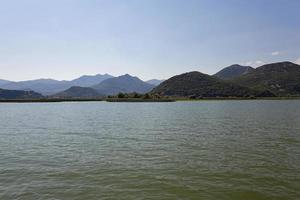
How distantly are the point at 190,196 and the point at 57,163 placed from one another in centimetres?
1308

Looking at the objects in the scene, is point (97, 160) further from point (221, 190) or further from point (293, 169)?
point (293, 169)

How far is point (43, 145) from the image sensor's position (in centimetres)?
3544

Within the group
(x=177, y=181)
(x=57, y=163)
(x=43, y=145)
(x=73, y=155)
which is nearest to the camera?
(x=177, y=181)

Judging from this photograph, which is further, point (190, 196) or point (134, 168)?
point (134, 168)

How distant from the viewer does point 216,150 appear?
31.1m

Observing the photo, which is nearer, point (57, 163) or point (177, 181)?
point (177, 181)

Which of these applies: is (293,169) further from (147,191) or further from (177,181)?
(147,191)

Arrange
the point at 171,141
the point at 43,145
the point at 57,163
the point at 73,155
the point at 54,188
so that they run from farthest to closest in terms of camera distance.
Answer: the point at 171,141 → the point at 43,145 → the point at 73,155 → the point at 57,163 → the point at 54,188

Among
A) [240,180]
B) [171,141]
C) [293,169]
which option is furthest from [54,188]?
[171,141]

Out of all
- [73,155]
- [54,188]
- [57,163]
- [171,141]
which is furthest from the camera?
[171,141]

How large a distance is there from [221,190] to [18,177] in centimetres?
1380

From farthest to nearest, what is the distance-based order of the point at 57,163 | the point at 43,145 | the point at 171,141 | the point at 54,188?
the point at 171,141
the point at 43,145
the point at 57,163
the point at 54,188

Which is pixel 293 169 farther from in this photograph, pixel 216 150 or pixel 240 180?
pixel 216 150

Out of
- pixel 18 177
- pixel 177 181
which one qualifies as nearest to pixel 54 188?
pixel 18 177
